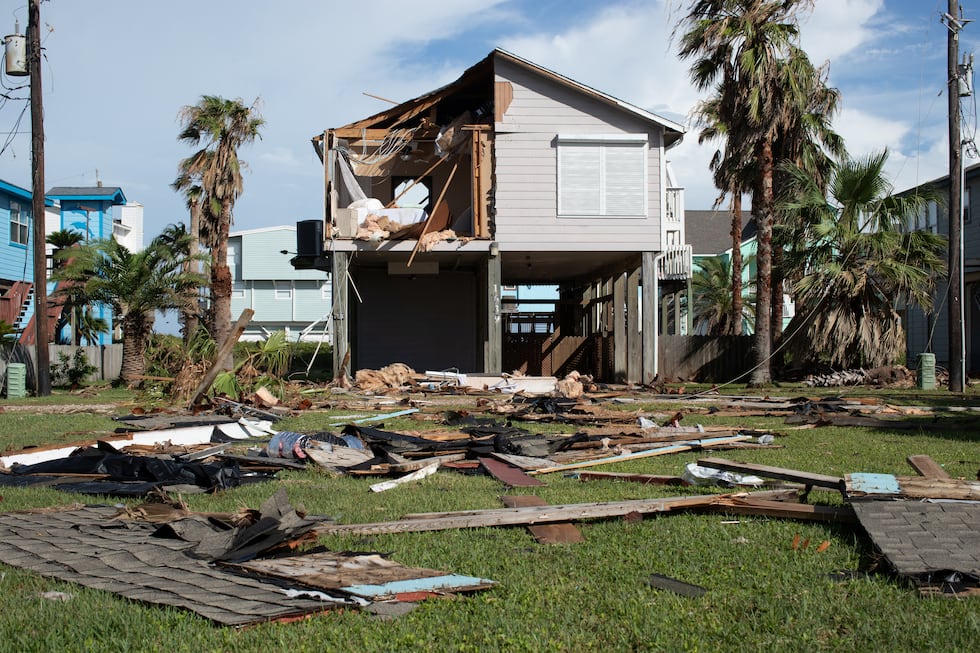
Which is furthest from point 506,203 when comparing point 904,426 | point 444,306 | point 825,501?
point 825,501

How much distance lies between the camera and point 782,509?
20.5ft

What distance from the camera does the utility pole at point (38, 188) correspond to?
71.8 feet

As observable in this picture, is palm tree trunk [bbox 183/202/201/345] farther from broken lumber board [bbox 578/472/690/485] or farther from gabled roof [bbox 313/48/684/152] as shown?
broken lumber board [bbox 578/472/690/485]

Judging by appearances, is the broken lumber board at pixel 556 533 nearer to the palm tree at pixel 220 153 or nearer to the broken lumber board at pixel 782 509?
the broken lumber board at pixel 782 509

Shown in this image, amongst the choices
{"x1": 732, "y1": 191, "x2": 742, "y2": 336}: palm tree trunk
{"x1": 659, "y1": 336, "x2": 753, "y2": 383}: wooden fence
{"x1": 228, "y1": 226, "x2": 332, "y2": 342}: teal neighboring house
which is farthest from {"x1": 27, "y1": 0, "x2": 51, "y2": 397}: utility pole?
{"x1": 228, "y1": 226, "x2": 332, "y2": 342}: teal neighboring house

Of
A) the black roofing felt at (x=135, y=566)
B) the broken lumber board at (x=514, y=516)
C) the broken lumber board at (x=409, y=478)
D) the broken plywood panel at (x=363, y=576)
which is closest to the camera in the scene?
the black roofing felt at (x=135, y=566)

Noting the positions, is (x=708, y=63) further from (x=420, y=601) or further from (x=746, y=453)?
(x=420, y=601)

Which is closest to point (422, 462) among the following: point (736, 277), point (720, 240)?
point (736, 277)

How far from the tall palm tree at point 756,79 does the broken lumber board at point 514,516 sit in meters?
17.1

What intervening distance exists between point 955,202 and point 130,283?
817 inches

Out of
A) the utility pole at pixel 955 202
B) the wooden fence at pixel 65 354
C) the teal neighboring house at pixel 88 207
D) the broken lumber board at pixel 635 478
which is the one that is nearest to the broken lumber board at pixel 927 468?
the broken lumber board at pixel 635 478

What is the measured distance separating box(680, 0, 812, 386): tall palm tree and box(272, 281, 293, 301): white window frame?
3179 cm

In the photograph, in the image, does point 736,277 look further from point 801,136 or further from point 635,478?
point 635,478

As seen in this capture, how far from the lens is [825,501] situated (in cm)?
693
